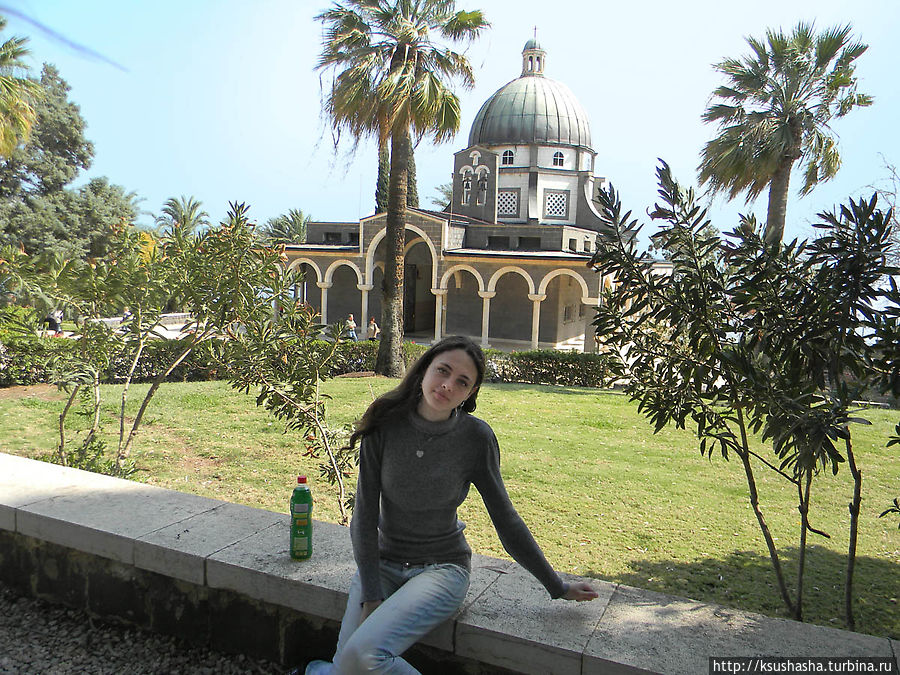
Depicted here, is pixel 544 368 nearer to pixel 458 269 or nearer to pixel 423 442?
pixel 458 269

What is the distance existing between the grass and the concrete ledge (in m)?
1.98

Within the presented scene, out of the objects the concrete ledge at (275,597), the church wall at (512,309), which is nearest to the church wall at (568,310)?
the church wall at (512,309)

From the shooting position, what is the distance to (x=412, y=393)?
244 centimetres

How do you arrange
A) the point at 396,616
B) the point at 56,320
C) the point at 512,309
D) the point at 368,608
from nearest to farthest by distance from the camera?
the point at 396,616, the point at 368,608, the point at 56,320, the point at 512,309

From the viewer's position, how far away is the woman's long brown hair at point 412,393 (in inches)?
93.0

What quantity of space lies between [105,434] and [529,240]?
20868mm

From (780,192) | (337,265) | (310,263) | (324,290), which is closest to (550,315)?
(337,265)

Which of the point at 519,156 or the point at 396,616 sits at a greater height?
the point at 519,156

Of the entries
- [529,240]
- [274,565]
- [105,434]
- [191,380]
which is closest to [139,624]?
[274,565]

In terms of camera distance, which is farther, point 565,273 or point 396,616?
point 565,273

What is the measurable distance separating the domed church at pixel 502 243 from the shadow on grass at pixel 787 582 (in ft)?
61.0

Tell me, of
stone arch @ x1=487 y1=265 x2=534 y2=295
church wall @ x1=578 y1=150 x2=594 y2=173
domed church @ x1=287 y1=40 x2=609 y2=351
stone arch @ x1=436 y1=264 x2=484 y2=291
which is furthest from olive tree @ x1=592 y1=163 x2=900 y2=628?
church wall @ x1=578 y1=150 x2=594 y2=173

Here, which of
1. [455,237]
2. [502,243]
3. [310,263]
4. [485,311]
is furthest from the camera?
[310,263]

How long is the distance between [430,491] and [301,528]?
65cm
